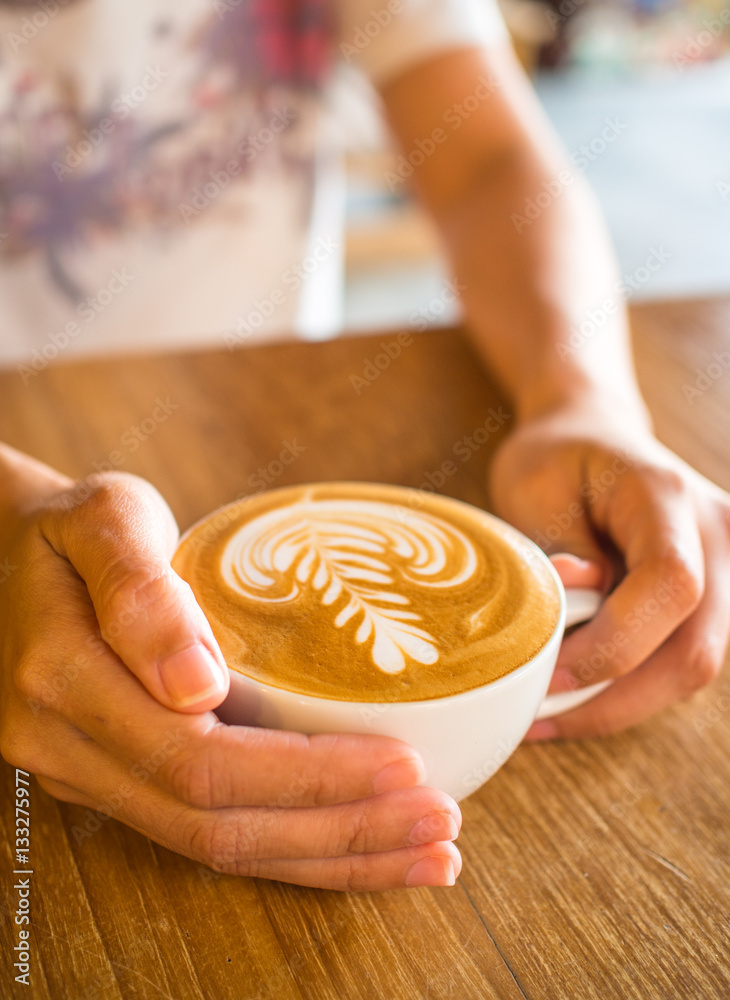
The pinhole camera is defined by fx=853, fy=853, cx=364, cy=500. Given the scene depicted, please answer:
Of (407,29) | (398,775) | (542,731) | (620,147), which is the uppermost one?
(407,29)

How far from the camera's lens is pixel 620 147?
532 centimetres

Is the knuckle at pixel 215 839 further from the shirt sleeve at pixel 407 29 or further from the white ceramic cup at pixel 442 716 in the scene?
the shirt sleeve at pixel 407 29

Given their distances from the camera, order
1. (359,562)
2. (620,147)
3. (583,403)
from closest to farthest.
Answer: (359,562) < (583,403) < (620,147)

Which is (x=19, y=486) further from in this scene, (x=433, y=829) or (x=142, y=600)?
(x=433, y=829)

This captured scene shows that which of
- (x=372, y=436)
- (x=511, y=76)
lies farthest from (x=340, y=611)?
(x=511, y=76)

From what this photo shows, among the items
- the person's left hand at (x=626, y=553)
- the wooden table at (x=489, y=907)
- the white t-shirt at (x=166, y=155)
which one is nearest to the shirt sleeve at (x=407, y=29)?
the white t-shirt at (x=166, y=155)

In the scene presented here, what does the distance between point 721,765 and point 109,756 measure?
0.39 m

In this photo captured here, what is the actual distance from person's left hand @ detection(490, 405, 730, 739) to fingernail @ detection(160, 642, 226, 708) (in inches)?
9.6

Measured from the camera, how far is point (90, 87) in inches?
48.2

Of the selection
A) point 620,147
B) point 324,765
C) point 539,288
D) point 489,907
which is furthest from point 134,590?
point 620,147

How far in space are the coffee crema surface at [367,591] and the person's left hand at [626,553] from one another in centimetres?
8

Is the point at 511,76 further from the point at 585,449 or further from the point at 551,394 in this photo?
the point at 585,449

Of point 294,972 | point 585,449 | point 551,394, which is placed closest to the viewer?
point 294,972

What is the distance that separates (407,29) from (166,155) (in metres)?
0.40
